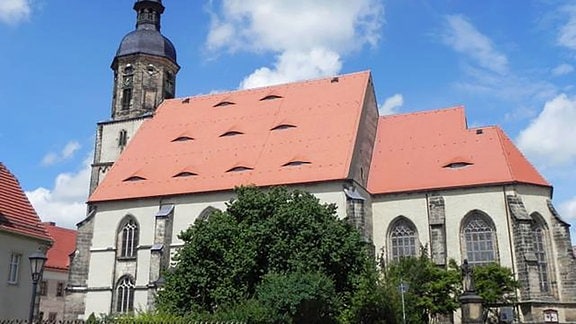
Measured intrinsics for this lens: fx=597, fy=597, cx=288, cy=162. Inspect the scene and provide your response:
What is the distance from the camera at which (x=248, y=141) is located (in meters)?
31.2

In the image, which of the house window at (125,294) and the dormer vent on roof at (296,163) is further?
the house window at (125,294)

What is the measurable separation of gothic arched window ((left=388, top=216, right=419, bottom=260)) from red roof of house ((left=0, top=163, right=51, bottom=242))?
51.7 ft

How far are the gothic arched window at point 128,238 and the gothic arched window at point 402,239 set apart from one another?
12.7 metres

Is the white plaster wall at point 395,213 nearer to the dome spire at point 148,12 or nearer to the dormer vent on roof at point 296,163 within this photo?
the dormer vent on roof at point 296,163

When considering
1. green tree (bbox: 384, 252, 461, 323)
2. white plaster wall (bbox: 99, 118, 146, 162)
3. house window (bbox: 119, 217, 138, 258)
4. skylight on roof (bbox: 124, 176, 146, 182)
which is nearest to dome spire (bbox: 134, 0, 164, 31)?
white plaster wall (bbox: 99, 118, 146, 162)

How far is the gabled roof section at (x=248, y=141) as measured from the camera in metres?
28.9

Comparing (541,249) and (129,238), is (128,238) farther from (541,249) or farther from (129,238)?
(541,249)

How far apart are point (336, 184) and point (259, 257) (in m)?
7.82

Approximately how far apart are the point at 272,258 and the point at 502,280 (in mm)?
9870

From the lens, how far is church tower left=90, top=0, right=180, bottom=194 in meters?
35.3

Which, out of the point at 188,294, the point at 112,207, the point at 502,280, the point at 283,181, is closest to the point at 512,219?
the point at 502,280

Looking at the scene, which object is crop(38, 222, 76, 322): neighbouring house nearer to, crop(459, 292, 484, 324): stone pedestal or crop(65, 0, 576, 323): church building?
crop(65, 0, 576, 323): church building

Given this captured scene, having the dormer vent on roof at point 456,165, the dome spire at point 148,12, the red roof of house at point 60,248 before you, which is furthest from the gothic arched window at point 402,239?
the red roof of house at point 60,248

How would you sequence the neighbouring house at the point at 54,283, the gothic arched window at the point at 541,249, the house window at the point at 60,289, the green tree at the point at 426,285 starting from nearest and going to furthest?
the green tree at the point at 426,285
the gothic arched window at the point at 541,249
the neighbouring house at the point at 54,283
the house window at the point at 60,289
